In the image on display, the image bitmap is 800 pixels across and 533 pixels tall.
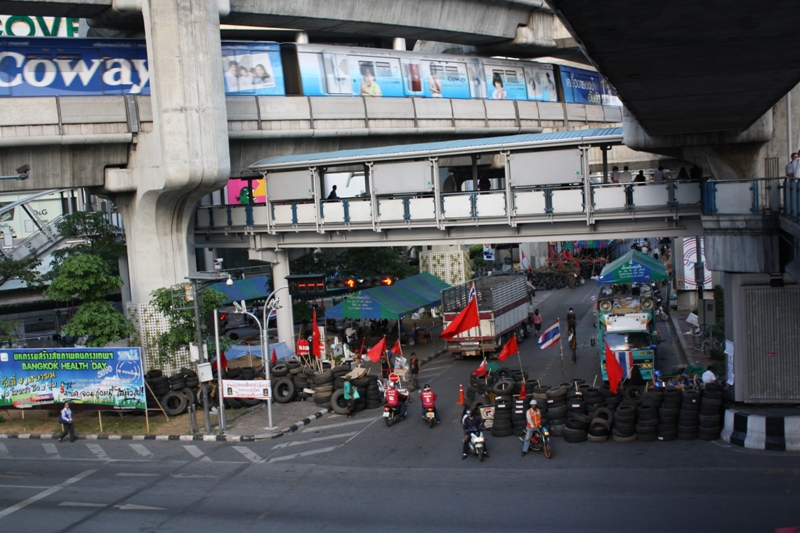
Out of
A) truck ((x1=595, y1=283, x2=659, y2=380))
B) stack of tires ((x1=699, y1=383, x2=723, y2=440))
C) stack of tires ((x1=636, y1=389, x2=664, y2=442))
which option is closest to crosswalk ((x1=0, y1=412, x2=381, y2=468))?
stack of tires ((x1=636, y1=389, x2=664, y2=442))

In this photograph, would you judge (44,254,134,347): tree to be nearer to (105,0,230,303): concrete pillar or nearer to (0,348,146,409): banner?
(0,348,146,409): banner

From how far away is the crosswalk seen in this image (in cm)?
2048

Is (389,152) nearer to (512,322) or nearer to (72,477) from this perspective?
(512,322)

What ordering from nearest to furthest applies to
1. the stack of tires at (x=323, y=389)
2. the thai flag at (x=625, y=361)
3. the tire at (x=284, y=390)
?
the thai flag at (x=625, y=361)
the stack of tires at (x=323, y=389)
the tire at (x=284, y=390)

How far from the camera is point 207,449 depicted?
21453mm

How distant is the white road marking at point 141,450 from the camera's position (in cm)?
2124

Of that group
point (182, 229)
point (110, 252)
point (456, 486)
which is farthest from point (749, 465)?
point (110, 252)

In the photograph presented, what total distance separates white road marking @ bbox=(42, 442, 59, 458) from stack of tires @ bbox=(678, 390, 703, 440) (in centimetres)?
1625

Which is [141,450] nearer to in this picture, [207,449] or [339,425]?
[207,449]

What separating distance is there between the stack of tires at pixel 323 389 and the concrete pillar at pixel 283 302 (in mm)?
8082

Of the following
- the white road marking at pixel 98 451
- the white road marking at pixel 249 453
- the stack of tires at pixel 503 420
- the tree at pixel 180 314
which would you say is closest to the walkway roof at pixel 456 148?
the tree at pixel 180 314

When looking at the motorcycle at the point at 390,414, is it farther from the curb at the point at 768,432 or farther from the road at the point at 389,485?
the curb at the point at 768,432

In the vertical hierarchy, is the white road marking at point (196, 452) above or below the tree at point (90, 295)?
below

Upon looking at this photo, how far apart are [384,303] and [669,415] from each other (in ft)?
50.0
